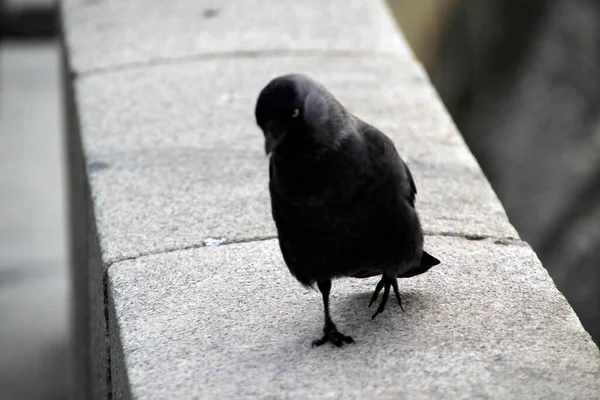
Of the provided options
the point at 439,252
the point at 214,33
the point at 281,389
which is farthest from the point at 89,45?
the point at 281,389

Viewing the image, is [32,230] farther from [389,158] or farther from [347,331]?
[389,158]

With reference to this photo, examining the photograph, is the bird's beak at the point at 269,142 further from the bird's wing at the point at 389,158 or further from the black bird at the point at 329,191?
the bird's wing at the point at 389,158

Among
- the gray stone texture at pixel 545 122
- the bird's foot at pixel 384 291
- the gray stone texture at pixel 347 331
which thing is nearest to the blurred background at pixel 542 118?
the gray stone texture at pixel 545 122

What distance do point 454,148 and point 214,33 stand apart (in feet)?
6.05

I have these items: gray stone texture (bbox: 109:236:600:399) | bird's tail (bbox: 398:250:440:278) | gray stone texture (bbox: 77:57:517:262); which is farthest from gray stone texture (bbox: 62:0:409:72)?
bird's tail (bbox: 398:250:440:278)

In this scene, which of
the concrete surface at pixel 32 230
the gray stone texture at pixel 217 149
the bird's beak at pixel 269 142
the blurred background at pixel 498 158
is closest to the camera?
the bird's beak at pixel 269 142

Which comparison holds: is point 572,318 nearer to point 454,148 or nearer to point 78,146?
point 454,148

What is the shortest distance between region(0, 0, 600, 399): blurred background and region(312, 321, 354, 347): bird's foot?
2930mm

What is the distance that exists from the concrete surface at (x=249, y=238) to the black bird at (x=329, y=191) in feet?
0.74

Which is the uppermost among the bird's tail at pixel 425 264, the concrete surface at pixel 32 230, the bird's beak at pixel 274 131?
the bird's beak at pixel 274 131

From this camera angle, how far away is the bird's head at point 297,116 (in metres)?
2.37

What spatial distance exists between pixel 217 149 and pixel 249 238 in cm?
80

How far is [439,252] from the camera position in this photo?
319 centimetres

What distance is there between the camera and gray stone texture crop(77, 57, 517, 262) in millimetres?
3412
